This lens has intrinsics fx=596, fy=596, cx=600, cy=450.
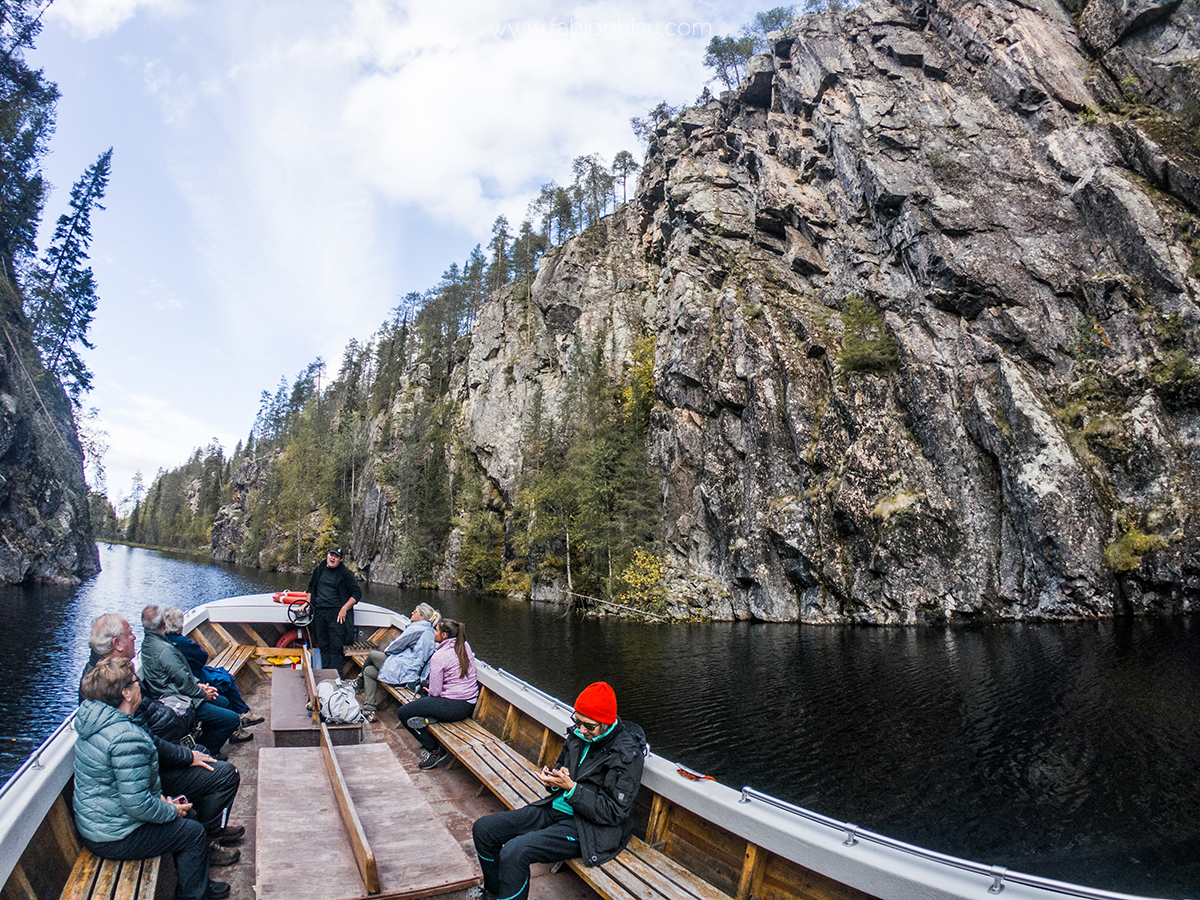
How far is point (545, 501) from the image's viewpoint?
45219 millimetres

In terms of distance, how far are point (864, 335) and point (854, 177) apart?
Answer: 12.4 m

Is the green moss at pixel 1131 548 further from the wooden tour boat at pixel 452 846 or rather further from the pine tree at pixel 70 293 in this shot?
the pine tree at pixel 70 293

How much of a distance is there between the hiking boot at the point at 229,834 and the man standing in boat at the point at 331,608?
16.4 feet

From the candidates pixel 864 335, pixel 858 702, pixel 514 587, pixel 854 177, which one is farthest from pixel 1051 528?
pixel 514 587

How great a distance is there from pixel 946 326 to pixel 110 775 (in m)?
37.5

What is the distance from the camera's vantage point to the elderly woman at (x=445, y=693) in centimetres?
684

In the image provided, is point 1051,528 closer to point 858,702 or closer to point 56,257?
point 858,702

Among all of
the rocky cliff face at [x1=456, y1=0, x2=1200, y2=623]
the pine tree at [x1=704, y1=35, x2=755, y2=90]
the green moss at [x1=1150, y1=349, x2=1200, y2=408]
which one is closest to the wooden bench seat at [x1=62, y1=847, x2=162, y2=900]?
the rocky cliff face at [x1=456, y1=0, x2=1200, y2=623]

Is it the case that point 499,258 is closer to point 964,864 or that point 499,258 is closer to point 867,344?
point 867,344

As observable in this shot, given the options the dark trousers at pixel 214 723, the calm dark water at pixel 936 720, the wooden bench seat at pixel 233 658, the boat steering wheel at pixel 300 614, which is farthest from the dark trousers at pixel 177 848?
the calm dark water at pixel 936 720

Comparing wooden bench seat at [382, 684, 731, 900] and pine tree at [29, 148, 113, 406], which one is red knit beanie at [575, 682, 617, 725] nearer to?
wooden bench seat at [382, 684, 731, 900]

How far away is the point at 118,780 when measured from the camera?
145 inches

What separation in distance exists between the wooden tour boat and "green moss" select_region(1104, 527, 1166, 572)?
104 feet

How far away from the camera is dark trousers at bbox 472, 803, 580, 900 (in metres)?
3.87
